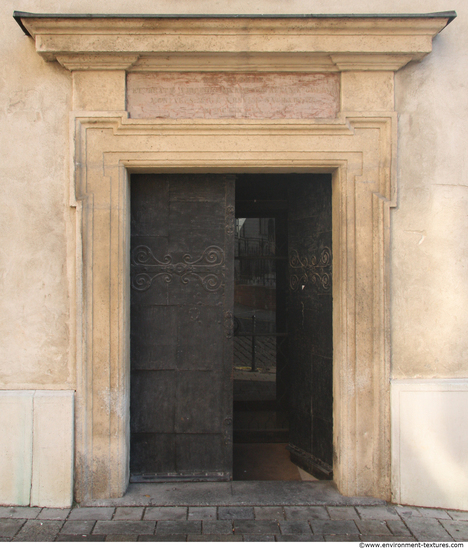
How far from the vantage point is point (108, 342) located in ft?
10.8

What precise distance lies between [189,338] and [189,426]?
30.1 inches

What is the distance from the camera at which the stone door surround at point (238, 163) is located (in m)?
3.26

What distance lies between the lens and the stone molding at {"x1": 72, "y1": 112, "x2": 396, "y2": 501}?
3.30 m

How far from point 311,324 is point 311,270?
0.52 m

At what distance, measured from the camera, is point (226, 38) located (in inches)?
127

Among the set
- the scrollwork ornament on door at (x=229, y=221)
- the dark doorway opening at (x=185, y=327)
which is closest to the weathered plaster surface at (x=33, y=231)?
the dark doorway opening at (x=185, y=327)

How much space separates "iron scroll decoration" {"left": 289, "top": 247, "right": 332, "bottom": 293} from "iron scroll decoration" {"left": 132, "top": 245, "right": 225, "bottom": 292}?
2.96ft

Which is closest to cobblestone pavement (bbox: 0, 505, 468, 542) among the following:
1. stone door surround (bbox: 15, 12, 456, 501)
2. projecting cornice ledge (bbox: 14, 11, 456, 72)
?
stone door surround (bbox: 15, 12, 456, 501)

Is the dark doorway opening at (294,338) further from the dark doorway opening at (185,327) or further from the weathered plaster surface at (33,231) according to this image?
the weathered plaster surface at (33,231)

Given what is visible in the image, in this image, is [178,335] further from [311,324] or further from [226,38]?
[226,38]

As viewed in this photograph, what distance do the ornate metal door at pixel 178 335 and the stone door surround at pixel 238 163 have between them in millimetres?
203

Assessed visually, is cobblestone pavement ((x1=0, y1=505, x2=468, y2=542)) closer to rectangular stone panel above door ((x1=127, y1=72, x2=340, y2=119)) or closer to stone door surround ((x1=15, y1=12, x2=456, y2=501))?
stone door surround ((x1=15, y1=12, x2=456, y2=501))

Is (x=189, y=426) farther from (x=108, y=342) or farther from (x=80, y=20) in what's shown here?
(x=80, y=20)

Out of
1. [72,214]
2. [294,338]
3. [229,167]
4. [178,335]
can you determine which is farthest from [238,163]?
[294,338]
